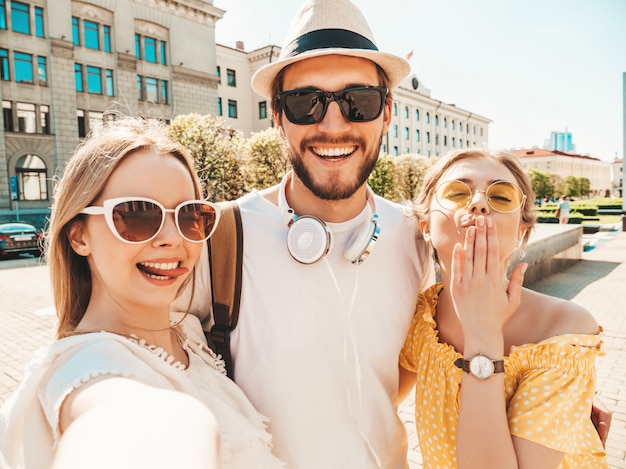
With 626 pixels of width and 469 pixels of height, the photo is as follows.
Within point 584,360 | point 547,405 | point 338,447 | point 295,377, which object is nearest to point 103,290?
point 295,377

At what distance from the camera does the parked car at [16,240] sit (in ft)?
57.1

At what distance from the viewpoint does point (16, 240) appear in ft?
57.8

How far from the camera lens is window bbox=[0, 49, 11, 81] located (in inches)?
1065

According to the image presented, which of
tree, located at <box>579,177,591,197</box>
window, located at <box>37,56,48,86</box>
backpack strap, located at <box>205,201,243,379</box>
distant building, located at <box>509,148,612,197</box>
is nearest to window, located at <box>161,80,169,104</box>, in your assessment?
window, located at <box>37,56,48,86</box>

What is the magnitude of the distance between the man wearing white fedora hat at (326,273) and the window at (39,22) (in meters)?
33.5

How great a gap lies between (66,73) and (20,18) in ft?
13.0

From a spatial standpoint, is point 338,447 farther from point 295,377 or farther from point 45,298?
point 45,298

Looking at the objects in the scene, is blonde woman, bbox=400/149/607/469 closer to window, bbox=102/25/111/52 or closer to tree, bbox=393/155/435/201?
tree, bbox=393/155/435/201

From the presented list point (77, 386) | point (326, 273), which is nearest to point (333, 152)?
point (326, 273)

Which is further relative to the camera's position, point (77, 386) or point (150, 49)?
point (150, 49)

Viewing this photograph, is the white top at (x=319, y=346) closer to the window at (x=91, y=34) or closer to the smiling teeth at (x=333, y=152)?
the smiling teeth at (x=333, y=152)

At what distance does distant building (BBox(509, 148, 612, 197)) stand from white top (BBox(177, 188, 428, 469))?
9438cm

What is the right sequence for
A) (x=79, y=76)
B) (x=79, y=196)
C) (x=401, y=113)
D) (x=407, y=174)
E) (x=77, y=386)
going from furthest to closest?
(x=401, y=113) < (x=79, y=76) < (x=407, y=174) < (x=79, y=196) < (x=77, y=386)

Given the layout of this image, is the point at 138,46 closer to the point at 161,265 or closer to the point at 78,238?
the point at 78,238
